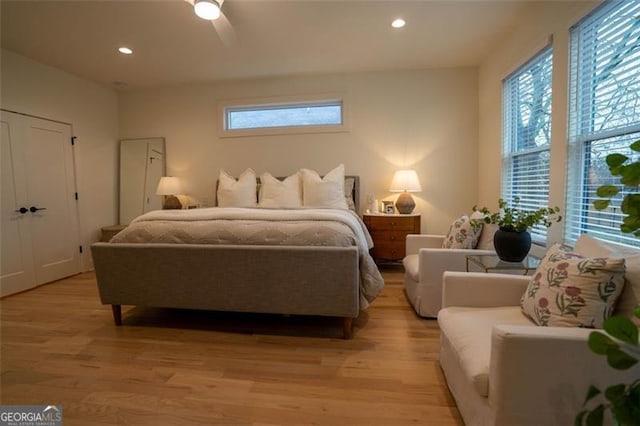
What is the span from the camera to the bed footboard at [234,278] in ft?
6.89

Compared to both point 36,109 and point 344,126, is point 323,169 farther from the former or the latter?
point 36,109

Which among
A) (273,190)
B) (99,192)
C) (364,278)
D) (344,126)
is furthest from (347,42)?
(99,192)

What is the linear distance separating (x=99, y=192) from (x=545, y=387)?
5291 mm

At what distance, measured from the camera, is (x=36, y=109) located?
11.5 ft

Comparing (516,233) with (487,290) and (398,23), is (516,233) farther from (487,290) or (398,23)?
(398,23)

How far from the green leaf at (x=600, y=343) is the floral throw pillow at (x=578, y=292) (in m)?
0.65

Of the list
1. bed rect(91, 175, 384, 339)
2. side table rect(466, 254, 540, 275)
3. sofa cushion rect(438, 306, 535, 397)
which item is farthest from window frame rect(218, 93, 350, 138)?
sofa cushion rect(438, 306, 535, 397)

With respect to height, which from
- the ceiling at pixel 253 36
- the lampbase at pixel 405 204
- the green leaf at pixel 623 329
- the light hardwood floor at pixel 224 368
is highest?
the ceiling at pixel 253 36

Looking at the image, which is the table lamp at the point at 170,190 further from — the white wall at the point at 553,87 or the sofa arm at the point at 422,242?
the white wall at the point at 553,87

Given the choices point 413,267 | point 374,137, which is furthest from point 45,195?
point 413,267

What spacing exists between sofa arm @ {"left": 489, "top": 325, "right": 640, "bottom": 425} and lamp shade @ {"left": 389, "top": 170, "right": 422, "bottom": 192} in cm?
276

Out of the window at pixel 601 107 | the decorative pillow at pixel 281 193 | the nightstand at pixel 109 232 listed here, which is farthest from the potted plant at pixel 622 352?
the nightstand at pixel 109 232

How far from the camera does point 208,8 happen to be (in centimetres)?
212

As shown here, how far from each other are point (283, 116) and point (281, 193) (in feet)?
4.19
